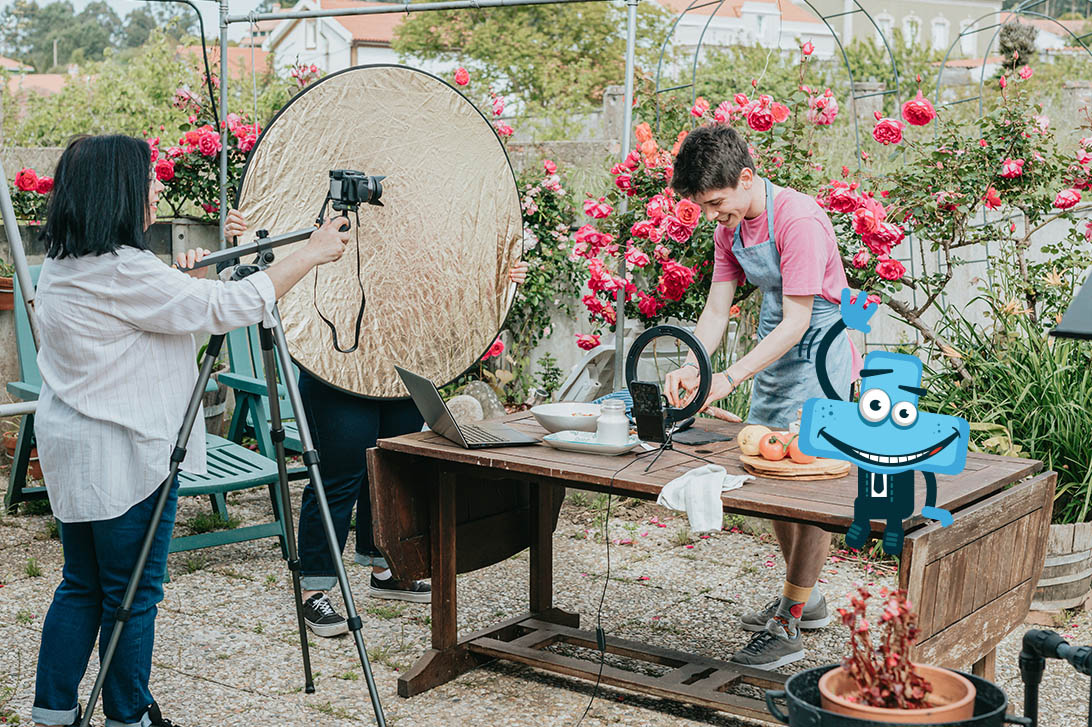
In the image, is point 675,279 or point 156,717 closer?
point 156,717

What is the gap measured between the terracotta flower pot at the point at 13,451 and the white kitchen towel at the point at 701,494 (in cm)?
370

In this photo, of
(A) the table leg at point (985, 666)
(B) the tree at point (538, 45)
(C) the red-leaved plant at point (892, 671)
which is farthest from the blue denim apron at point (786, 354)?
(B) the tree at point (538, 45)

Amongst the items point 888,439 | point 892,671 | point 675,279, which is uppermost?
point 675,279

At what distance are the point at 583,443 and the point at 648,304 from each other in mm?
1865

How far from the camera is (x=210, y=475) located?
3988 millimetres

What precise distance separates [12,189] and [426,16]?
93.3 feet

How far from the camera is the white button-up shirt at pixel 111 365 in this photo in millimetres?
2406

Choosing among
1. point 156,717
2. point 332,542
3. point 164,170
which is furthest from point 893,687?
point 164,170

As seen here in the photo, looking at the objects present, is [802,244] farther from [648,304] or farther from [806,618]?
[648,304]

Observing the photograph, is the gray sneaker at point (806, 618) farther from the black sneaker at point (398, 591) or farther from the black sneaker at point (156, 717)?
the black sneaker at point (156, 717)

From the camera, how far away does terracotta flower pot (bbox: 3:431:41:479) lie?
5188 millimetres

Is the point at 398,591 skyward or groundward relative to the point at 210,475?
groundward

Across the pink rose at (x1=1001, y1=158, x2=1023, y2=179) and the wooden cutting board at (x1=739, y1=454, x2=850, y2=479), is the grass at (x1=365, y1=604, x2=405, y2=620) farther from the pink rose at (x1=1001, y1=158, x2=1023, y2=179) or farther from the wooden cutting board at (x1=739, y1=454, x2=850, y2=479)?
the pink rose at (x1=1001, y1=158, x2=1023, y2=179)

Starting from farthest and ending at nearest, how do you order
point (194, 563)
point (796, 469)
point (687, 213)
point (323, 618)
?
point (194, 563)
point (687, 213)
point (323, 618)
point (796, 469)
